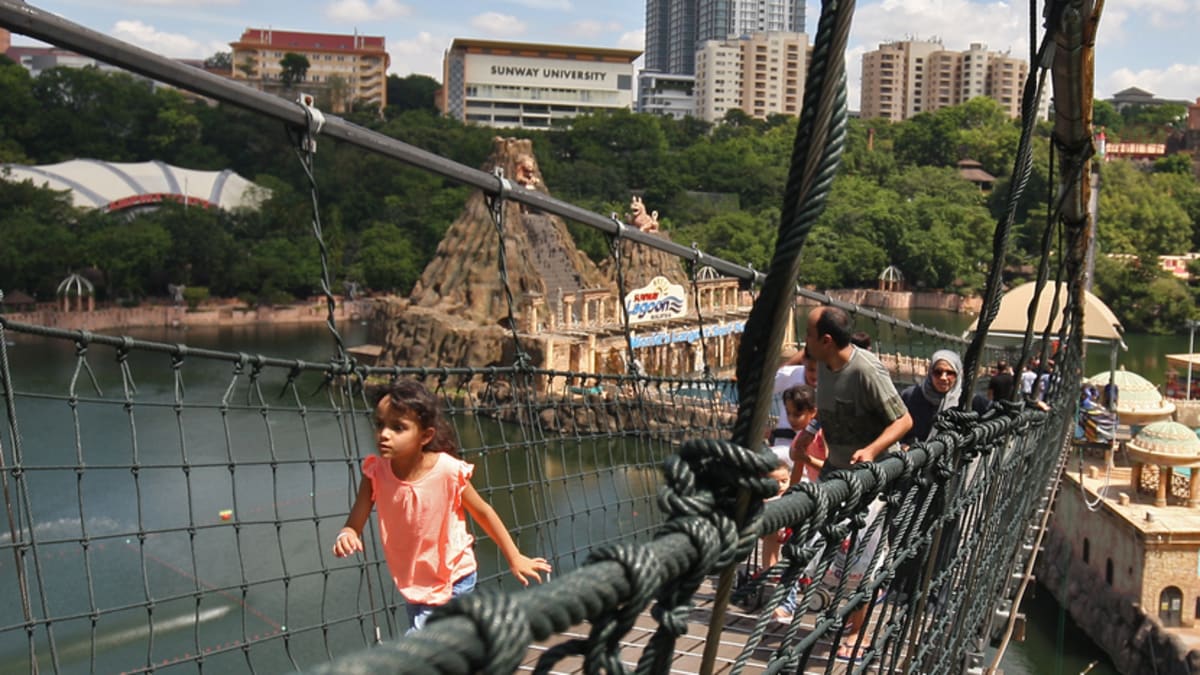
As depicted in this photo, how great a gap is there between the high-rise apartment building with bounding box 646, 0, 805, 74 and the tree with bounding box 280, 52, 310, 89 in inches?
1006

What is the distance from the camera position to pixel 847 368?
187 centimetres

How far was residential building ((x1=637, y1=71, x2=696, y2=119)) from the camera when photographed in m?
52.3

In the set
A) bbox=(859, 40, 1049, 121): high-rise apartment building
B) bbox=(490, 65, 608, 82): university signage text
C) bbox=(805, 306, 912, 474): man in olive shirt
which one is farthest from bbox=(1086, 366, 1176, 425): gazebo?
bbox=(859, 40, 1049, 121): high-rise apartment building

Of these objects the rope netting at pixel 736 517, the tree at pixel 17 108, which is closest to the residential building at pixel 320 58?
the tree at pixel 17 108

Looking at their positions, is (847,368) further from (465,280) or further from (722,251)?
(722,251)

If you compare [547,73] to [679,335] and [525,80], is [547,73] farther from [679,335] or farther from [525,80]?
[679,335]

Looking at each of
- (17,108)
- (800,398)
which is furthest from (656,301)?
(17,108)

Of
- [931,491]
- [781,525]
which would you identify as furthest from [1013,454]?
[781,525]

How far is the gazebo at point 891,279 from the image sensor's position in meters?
24.9

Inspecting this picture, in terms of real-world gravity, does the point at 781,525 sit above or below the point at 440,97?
below

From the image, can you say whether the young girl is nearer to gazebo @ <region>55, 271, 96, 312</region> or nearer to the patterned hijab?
the patterned hijab

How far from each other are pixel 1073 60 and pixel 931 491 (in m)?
1.68

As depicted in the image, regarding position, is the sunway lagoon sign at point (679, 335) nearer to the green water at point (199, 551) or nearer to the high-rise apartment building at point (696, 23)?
the green water at point (199, 551)

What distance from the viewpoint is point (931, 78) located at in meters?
48.9
